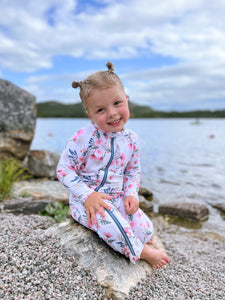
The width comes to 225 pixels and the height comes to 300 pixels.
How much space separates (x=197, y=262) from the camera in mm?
4422

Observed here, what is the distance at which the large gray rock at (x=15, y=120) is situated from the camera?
898 centimetres

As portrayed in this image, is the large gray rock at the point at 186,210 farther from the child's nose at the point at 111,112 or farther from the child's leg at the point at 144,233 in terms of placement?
the child's nose at the point at 111,112

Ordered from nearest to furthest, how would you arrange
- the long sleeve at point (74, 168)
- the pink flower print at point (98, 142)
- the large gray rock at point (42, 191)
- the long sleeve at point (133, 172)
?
the long sleeve at point (74, 168)
the pink flower print at point (98, 142)
the long sleeve at point (133, 172)
the large gray rock at point (42, 191)

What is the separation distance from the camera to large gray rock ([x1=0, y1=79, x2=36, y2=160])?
8.98m

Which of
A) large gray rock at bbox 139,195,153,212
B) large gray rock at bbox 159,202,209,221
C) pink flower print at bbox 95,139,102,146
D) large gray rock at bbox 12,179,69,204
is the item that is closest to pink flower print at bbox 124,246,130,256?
pink flower print at bbox 95,139,102,146

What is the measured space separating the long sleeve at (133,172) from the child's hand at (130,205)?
10cm

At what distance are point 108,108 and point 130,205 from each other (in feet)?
4.30

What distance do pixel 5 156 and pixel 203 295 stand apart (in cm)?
753

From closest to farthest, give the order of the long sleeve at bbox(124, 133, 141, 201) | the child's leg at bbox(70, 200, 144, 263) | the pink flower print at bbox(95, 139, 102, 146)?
the child's leg at bbox(70, 200, 144, 263) < the pink flower print at bbox(95, 139, 102, 146) < the long sleeve at bbox(124, 133, 141, 201)

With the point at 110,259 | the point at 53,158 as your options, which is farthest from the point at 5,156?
the point at 110,259

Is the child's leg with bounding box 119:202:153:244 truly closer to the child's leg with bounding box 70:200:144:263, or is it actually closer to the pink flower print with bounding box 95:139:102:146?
the child's leg with bounding box 70:200:144:263

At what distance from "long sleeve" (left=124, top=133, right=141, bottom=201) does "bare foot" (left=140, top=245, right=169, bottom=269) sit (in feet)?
2.43

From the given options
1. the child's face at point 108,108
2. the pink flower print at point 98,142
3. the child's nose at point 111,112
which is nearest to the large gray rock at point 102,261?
the pink flower print at point 98,142

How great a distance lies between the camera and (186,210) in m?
7.40
